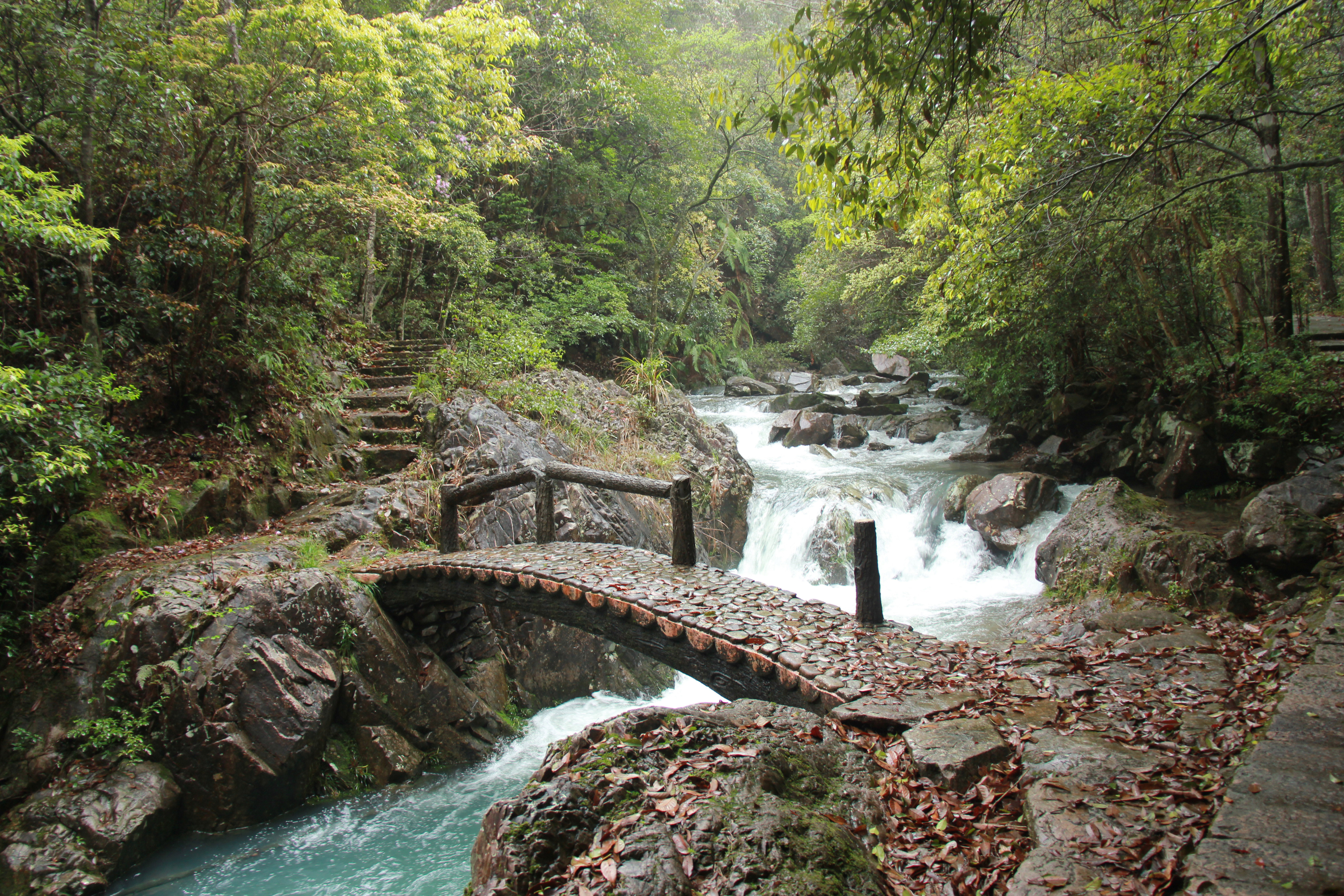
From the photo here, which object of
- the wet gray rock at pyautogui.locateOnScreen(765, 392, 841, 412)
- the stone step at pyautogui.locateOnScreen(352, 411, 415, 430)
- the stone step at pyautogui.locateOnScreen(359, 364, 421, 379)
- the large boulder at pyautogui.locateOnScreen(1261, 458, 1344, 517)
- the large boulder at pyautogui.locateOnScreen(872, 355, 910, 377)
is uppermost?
the large boulder at pyautogui.locateOnScreen(872, 355, 910, 377)

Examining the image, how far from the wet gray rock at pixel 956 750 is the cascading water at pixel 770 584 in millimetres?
3581

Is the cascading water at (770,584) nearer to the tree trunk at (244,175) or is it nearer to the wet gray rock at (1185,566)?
the wet gray rock at (1185,566)

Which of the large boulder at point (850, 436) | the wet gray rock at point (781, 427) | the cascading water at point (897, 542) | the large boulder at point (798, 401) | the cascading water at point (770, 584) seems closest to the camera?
the cascading water at point (770, 584)

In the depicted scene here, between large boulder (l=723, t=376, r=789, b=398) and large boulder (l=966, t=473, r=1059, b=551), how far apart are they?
9.91 metres

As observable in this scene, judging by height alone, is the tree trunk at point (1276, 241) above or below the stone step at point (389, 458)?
above

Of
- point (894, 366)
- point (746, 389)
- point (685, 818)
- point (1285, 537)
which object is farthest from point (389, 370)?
point (894, 366)

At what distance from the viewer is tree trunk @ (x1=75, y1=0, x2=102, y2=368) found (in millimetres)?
5930

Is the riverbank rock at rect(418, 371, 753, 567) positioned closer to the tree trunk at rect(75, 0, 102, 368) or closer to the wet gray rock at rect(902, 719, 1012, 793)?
the tree trunk at rect(75, 0, 102, 368)

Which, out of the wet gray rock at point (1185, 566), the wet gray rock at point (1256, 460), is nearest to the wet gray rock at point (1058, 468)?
the wet gray rock at point (1256, 460)

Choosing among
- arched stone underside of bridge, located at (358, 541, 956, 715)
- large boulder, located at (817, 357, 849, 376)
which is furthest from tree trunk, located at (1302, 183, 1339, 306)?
arched stone underside of bridge, located at (358, 541, 956, 715)

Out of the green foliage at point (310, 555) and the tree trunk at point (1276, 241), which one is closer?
the green foliage at point (310, 555)

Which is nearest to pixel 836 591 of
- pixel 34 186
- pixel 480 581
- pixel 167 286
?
pixel 480 581

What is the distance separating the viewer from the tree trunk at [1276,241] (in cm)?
772

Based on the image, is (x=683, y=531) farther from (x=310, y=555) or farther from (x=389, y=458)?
(x=389, y=458)
